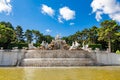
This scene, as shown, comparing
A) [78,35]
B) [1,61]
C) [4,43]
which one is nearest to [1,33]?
[4,43]

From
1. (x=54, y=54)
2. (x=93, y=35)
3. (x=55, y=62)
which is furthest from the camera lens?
(x=93, y=35)

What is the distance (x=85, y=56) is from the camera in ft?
106

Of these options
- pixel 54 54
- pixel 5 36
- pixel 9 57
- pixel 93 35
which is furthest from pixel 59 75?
pixel 93 35

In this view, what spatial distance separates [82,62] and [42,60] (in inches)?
180

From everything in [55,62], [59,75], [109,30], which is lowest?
[59,75]

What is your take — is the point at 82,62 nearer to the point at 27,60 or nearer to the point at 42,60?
the point at 42,60

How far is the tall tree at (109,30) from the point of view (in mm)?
48875

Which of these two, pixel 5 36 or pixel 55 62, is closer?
pixel 55 62

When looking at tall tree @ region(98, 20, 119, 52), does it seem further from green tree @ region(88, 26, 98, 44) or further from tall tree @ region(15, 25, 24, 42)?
tall tree @ region(15, 25, 24, 42)

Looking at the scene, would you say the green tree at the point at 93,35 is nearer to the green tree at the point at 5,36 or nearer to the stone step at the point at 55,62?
the green tree at the point at 5,36

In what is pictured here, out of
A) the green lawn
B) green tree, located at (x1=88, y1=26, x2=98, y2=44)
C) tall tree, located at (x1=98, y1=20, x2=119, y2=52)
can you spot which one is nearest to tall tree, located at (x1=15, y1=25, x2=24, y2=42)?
green tree, located at (x1=88, y1=26, x2=98, y2=44)

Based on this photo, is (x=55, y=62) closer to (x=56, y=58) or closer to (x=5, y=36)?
(x=56, y=58)

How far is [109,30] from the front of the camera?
48.6 m

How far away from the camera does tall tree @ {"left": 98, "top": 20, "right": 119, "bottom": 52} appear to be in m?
48.9
